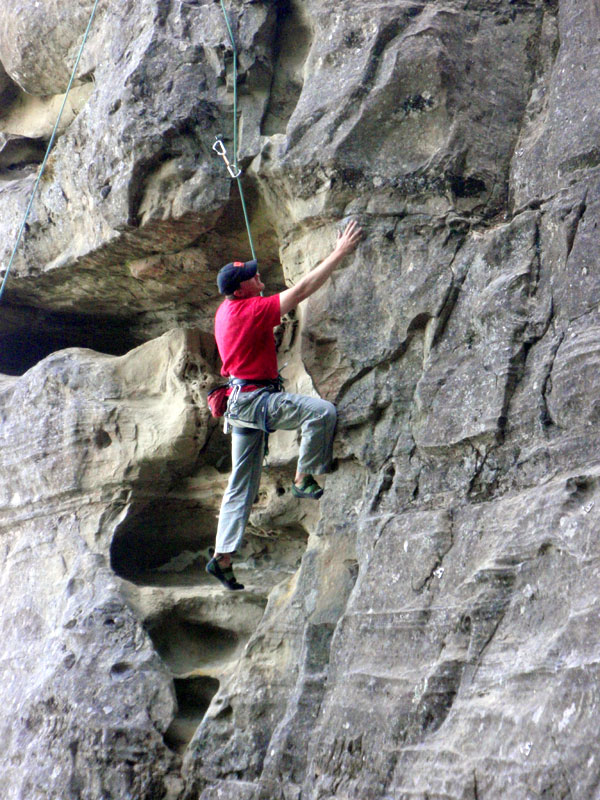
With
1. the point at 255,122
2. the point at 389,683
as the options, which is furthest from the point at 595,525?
the point at 255,122

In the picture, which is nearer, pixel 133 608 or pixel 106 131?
pixel 133 608

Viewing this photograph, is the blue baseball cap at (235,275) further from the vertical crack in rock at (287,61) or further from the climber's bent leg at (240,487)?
the vertical crack in rock at (287,61)

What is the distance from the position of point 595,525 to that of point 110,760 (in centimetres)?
403

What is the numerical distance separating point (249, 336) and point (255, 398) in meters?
0.46

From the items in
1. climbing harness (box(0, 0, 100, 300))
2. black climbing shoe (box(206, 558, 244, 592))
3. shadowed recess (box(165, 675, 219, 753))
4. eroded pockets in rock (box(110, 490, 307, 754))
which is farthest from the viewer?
climbing harness (box(0, 0, 100, 300))

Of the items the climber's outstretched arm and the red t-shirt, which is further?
the red t-shirt

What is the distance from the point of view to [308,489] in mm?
7371

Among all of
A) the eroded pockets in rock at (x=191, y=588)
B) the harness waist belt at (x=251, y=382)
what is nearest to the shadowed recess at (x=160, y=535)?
the eroded pockets in rock at (x=191, y=588)

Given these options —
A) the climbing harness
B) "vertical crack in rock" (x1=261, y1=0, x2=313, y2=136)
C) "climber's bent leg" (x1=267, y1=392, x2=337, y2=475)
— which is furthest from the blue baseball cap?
the climbing harness

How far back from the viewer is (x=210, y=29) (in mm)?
8562

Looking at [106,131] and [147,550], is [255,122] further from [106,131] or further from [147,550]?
[147,550]

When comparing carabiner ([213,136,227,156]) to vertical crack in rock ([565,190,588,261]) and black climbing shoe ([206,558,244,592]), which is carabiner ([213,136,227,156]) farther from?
black climbing shoe ([206,558,244,592])

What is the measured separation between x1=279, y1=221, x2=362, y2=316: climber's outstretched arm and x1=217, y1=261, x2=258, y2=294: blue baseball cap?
0.37 m

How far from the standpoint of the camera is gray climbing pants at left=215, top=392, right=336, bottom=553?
7160 millimetres
